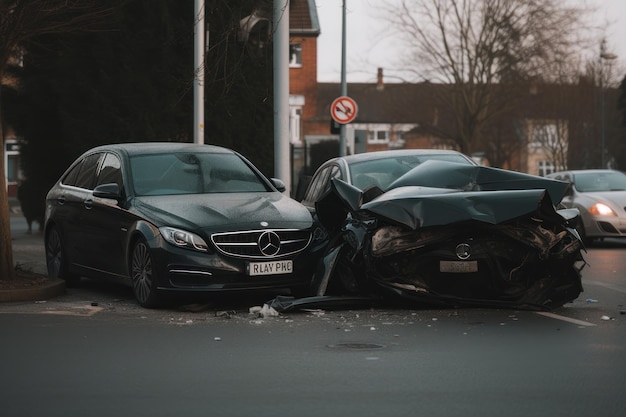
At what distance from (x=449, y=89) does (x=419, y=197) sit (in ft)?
158

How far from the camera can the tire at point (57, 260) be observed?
13602 millimetres

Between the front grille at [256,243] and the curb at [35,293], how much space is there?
7.94ft

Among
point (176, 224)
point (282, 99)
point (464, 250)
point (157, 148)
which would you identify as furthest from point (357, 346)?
point (282, 99)

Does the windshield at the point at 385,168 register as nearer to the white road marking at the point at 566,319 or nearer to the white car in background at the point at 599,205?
the white road marking at the point at 566,319

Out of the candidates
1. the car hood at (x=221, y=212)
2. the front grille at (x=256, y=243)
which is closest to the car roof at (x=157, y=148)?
the car hood at (x=221, y=212)

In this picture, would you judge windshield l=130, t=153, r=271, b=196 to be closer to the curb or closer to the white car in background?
the curb

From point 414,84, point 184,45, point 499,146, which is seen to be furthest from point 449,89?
point 184,45

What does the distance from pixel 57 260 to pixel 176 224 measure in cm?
335

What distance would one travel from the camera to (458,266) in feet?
34.8

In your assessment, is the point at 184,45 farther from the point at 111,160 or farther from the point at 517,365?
the point at 517,365

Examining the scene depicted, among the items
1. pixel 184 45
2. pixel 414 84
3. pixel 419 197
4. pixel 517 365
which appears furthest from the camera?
pixel 414 84

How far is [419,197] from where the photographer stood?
10.8 m

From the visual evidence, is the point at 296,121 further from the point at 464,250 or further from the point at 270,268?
the point at 464,250

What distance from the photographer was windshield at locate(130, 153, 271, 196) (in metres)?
12.2
